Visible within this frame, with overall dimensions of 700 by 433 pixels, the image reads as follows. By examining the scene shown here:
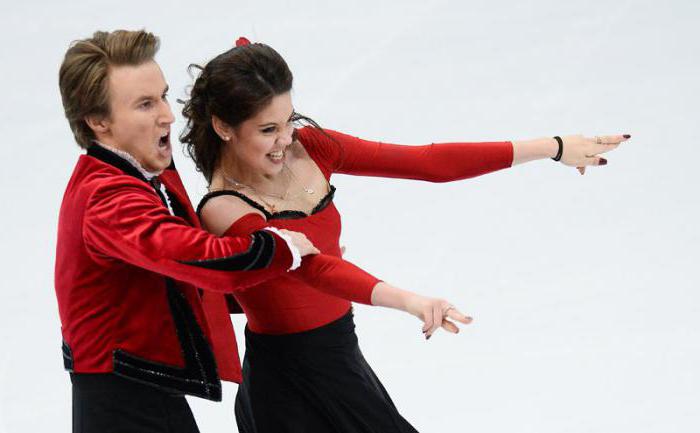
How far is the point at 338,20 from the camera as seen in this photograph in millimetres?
7086

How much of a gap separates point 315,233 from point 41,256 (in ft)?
9.40

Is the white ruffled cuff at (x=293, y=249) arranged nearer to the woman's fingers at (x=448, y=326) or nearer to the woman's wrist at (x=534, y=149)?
the woman's fingers at (x=448, y=326)

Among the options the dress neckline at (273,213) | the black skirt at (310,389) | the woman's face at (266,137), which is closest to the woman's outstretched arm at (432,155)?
the dress neckline at (273,213)

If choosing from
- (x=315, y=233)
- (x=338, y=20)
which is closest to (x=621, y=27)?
(x=338, y=20)

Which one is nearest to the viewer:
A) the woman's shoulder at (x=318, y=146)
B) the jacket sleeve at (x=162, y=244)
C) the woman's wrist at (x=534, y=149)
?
the jacket sleeve at (x=162, y=244)

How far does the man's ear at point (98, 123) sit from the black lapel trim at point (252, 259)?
15.2 inches

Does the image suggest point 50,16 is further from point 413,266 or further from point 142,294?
point 142,294

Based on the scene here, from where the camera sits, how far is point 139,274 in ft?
7.68

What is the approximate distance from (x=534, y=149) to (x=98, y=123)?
1234mm

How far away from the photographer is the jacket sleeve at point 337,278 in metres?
2.46

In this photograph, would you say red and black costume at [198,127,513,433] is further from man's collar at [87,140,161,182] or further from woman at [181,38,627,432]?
man's collar at [87,140,161,182]

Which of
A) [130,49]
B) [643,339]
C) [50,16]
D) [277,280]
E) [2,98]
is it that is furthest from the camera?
[50,16]

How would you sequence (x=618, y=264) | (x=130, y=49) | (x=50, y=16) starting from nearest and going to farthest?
(x=130, y=49)
(x=618, y=264)
(x=50, y=16)

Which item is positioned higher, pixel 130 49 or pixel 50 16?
pixel 50 16
